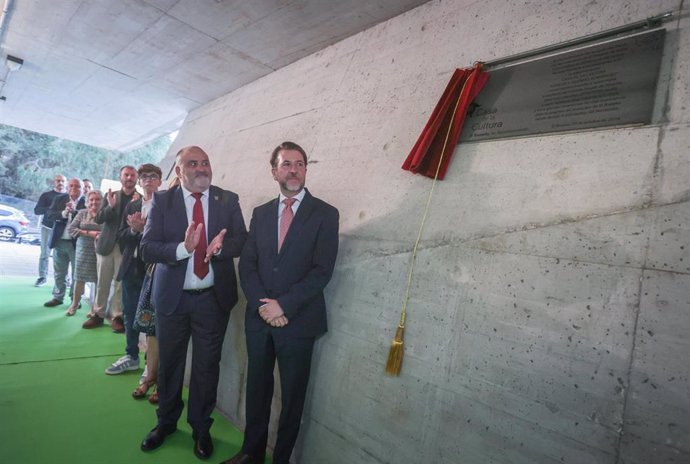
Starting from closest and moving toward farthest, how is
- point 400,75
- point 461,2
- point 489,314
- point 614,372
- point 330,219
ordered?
point 614,372 < point 489,314 < point 330,219 < point 461,2 < point 400,75

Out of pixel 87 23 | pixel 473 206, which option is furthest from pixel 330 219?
pixel 87 23

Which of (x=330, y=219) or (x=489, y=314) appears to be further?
(x=330, y=219)

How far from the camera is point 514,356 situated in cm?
152

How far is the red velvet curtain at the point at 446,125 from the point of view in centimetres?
191

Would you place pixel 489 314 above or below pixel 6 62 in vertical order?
below

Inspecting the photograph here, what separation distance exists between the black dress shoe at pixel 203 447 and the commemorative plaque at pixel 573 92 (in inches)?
99.2

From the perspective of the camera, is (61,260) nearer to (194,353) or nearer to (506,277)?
(194,353)

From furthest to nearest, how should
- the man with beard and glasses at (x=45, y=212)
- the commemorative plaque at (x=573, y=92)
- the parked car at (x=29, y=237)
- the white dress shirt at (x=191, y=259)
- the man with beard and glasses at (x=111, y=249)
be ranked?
the parked car at (x=29, y=237) < the man with beard and glasses at (x=45, y=212) < the man with beard and glasses at (x=111, y=249) < the white dress shirt at (x=191, y=259) < the commemorative plaque at (x=573, y=92)

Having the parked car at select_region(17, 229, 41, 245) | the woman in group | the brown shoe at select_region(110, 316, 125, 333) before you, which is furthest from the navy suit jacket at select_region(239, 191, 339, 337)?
the parked car at select_region(17, 229, 41, 245)

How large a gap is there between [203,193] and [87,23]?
8.53ft

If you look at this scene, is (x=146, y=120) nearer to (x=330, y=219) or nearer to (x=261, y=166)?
(x=261, y=166)

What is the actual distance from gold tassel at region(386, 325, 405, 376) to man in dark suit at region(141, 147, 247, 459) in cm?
117

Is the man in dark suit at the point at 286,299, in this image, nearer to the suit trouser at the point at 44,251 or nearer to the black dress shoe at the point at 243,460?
the black dress shoe at the point at 243,460

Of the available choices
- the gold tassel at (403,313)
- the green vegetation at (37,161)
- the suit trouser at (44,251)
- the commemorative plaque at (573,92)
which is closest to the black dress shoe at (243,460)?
the gold tassel at (403,313)
